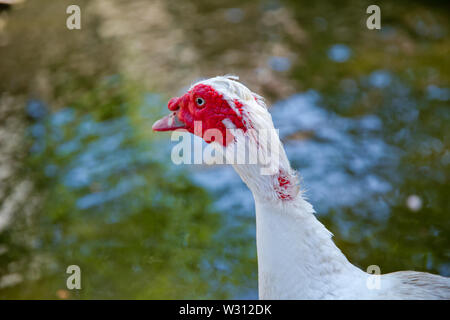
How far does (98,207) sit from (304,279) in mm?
2769

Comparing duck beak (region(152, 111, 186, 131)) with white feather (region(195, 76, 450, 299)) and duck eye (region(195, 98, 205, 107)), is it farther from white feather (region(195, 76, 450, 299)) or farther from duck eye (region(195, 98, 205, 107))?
white feather (region(195, 76, 450, 299))

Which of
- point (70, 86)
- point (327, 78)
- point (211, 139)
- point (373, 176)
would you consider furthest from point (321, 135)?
point (70, 86)

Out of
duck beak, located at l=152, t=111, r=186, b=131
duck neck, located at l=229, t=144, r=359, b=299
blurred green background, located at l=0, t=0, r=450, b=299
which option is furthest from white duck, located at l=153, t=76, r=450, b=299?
blurred green background, located at l=0, t=0, r=450, b=299

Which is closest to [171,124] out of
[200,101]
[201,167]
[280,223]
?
[200,101]

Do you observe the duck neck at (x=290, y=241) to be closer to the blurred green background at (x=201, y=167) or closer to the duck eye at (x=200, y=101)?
the duck eye at (x=200, y=101)

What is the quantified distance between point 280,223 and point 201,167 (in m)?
2.79

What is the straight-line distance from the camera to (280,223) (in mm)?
1883

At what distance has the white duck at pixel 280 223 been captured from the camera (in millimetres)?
1881

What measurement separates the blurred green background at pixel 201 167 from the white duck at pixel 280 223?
53.7 inches

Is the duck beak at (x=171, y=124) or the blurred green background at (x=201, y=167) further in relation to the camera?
the blurred green background at (x=201, y=167)

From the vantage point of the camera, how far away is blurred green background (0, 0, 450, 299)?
11.7ft

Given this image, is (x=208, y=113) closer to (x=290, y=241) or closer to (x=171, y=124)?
(x=171, y=124)

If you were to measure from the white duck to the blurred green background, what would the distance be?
4.47ft

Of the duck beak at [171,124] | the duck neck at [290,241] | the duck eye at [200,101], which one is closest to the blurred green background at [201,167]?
the duck neck at [290,241]
